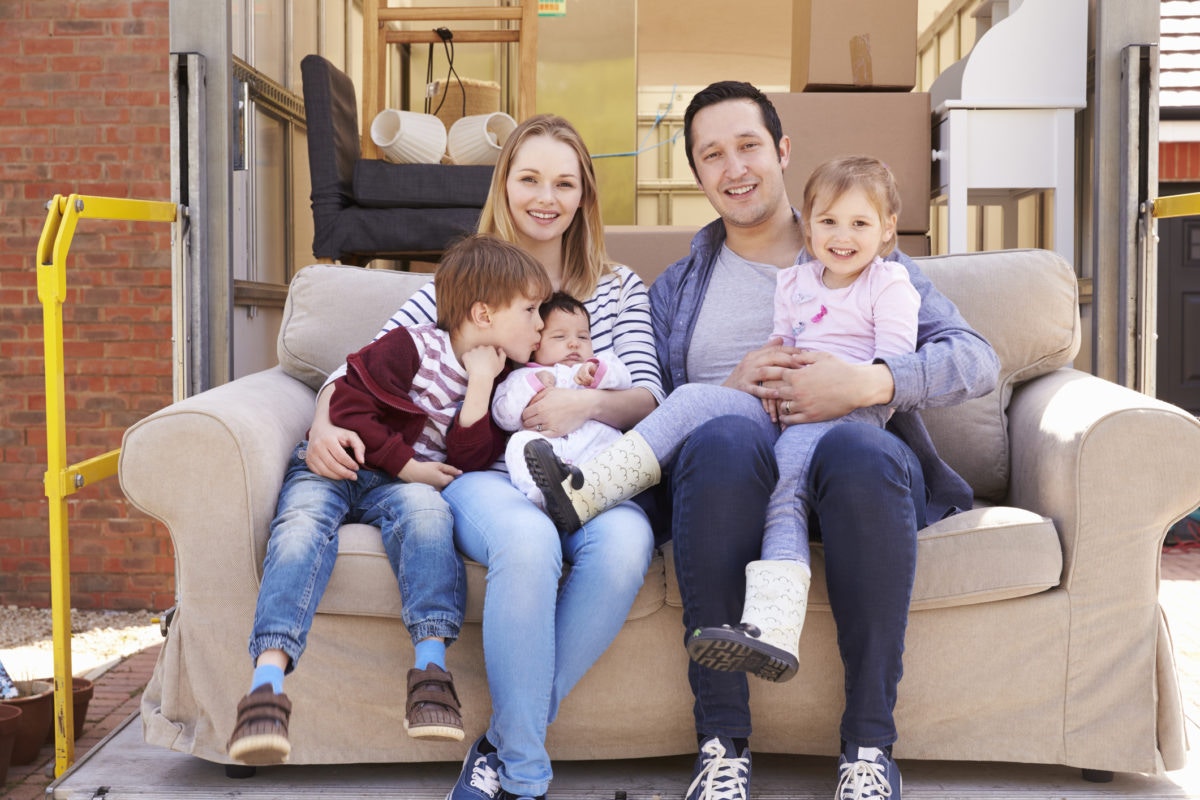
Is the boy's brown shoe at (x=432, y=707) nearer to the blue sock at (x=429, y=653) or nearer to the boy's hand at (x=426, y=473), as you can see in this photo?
the blue sock at (x=429, y=653)

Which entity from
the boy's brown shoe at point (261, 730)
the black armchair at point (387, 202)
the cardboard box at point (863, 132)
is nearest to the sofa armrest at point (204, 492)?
the boy's brown shoe at point (261, 730)

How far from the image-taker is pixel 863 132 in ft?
11.6

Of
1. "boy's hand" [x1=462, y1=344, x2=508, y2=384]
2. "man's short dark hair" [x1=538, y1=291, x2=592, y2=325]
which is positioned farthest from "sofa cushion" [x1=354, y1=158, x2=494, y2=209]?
"boy's hand" [x1=462, y1=344, x2=508, y2=384]

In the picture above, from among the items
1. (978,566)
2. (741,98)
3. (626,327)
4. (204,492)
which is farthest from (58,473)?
(978,566)

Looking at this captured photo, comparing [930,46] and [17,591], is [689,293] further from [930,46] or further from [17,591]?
[930,46]

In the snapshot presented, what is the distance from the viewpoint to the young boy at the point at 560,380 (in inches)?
79.5

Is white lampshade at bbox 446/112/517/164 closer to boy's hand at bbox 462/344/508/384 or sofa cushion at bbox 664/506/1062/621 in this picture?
boy's hand at bbox 462/344/508/384

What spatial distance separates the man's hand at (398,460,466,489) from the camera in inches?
78.9

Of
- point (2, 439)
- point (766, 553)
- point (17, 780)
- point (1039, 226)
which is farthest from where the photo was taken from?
point (2, 439)

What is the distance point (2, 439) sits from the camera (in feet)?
14.1

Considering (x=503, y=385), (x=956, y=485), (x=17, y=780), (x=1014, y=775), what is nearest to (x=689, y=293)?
(x=503, y=385)

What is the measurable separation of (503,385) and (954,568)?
854 mm

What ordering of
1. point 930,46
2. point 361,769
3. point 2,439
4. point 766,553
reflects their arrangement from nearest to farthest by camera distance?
point 766,553 < point 361,769 < point 2,439 < point 930,46

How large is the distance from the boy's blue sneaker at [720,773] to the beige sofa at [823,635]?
160 mm
